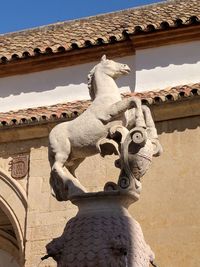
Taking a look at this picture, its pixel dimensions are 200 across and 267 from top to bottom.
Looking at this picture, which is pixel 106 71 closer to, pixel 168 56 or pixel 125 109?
pixel 125 109

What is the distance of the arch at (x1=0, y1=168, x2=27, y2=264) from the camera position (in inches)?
342

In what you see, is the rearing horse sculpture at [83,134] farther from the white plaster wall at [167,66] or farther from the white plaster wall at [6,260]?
the white plaster wall at [6,260]

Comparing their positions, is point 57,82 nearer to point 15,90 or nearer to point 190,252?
point 15,90

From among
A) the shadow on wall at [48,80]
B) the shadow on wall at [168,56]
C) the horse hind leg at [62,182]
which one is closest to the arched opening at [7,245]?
the shadow on wall at [48,80]

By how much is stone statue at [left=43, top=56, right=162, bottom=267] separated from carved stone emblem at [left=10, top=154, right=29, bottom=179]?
13.2 ft

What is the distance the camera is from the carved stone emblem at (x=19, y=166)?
894 cm

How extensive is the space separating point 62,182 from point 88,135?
0.37 m

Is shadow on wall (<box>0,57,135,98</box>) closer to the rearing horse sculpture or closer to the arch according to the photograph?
the arch

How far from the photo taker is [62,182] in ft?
15.3

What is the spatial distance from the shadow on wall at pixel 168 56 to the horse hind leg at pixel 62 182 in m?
4.52

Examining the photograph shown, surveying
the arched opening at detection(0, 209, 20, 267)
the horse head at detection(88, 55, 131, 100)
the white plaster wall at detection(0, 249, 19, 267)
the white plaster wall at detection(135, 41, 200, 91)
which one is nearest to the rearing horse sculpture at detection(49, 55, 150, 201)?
the horse head at detection(88, 55, 131, 100)

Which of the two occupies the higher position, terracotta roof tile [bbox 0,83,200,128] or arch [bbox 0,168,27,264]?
terracotta roof tile [bbox 0,83,200,128]

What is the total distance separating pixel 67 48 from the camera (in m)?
9.54

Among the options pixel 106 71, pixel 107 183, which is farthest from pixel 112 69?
pixel 107 183
